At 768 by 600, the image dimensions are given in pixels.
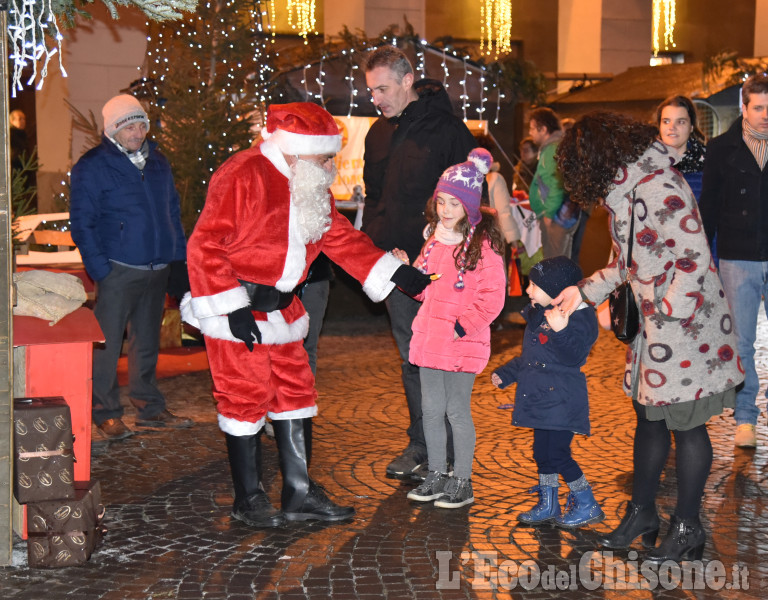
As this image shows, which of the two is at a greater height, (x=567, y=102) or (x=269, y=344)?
Answer: (x=567, y=102)

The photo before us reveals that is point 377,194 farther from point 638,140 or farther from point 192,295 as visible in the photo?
point 638,140

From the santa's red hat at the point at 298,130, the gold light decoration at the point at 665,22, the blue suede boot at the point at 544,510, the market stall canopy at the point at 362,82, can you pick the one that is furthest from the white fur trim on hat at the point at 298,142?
the gold light decoration at the point at 665,22

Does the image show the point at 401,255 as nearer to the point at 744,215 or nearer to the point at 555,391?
the point at 555,391

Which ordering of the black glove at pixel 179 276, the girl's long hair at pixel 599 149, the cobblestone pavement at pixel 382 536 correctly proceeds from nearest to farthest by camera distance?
the cobblestone pavement at pixel 382 536 < the girl's long hair at pixel 599 149 < the black glove at pixel 179 276

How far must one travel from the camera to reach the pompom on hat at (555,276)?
456 centimetres

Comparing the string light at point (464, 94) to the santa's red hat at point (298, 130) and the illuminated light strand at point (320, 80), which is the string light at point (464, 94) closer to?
the illuminated light strand at point (320, 80)

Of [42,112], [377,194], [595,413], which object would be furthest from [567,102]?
[377,194]

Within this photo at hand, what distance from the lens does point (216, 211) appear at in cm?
443

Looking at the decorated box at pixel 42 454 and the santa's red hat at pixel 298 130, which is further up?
the santa's red hat at pixel 298 130

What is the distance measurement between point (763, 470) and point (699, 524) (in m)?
1.45

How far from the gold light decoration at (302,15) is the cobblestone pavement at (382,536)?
1313cm

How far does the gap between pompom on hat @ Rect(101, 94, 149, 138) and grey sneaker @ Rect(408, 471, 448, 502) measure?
294 cm

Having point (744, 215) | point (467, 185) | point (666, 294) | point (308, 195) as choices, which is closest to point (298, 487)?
point (308, 195)

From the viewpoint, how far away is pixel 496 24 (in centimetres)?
2122
